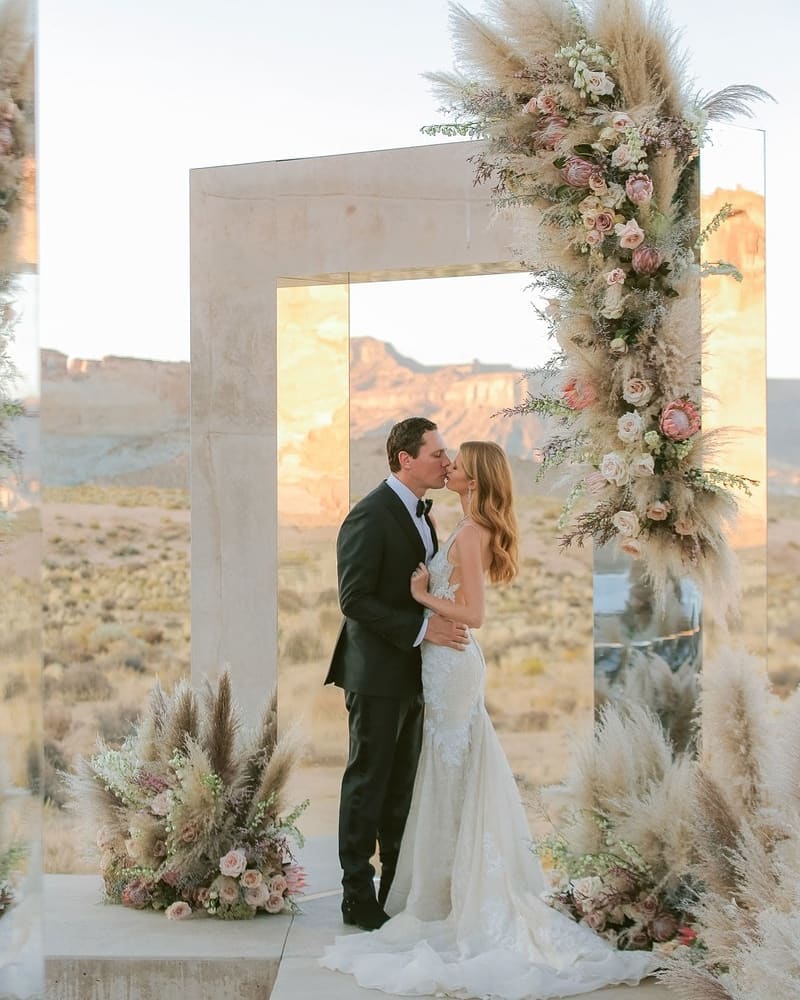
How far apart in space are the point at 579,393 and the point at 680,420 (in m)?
0.37

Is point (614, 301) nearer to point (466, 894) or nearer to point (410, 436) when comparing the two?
point (410, 436)

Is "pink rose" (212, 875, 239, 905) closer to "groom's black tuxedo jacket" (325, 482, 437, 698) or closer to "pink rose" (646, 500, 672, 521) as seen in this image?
"groom's black tuxedo jacket" (325, 482, 437, 698)

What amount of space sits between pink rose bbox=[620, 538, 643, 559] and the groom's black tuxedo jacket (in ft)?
3.19

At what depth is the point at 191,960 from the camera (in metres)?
4.29

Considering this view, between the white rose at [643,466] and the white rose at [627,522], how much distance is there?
14 cm

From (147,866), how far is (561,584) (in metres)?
10.5

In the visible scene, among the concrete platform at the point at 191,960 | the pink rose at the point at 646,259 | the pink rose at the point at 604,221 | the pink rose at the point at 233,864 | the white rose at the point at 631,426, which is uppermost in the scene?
the pink rose at the point at 604,221

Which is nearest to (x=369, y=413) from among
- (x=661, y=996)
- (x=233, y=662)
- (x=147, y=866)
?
(x=233, y=662)

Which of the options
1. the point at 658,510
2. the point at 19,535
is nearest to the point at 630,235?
the point at 658,510

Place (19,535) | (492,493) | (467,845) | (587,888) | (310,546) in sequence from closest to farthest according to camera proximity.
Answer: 1. (19,535)
2. (587,888)
3. (467,845)
4. (492,493)
5. (310,546)

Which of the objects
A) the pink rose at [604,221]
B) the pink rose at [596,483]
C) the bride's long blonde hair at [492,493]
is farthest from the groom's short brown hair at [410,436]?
the pink rose at [604,221]

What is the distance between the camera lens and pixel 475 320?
47.2 feet

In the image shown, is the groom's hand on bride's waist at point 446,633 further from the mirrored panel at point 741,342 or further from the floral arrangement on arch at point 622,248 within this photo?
the mirrored panel at point 741,342

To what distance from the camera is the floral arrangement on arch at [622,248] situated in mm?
3959
